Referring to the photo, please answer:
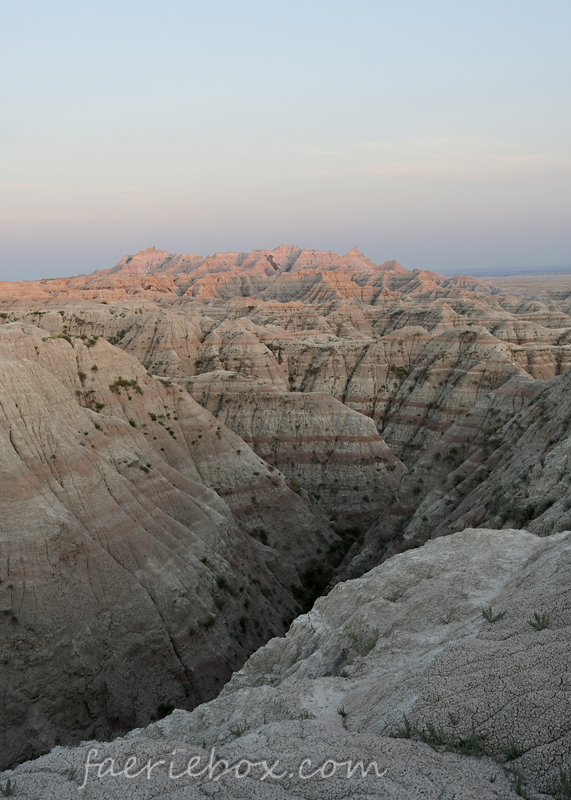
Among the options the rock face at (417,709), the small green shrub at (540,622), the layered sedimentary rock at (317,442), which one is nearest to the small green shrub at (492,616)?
the rock face at (417,709)

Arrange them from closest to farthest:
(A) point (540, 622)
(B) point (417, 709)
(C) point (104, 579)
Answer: (B) point (417, 709) < (A) point (540, 622) < (C) point (104, 579)

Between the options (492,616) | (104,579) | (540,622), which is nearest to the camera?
(540,622)

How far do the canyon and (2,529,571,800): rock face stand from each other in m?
0.05

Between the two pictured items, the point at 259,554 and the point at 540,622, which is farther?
the point at 259,554

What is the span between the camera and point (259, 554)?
3619cm

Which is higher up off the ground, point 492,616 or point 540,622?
point 540,622

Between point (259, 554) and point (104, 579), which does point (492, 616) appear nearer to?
point (104, 579)

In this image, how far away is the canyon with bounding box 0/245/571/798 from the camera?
31.0 feet

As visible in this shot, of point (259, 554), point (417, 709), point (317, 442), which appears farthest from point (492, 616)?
point (317, 442)

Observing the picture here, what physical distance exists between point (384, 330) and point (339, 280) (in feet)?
232

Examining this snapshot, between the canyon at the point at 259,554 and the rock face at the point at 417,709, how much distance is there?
0.05 m

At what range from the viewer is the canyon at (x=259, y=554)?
9445 mm

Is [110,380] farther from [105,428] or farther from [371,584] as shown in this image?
[371,584]

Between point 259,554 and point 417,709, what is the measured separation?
95.6 ft
